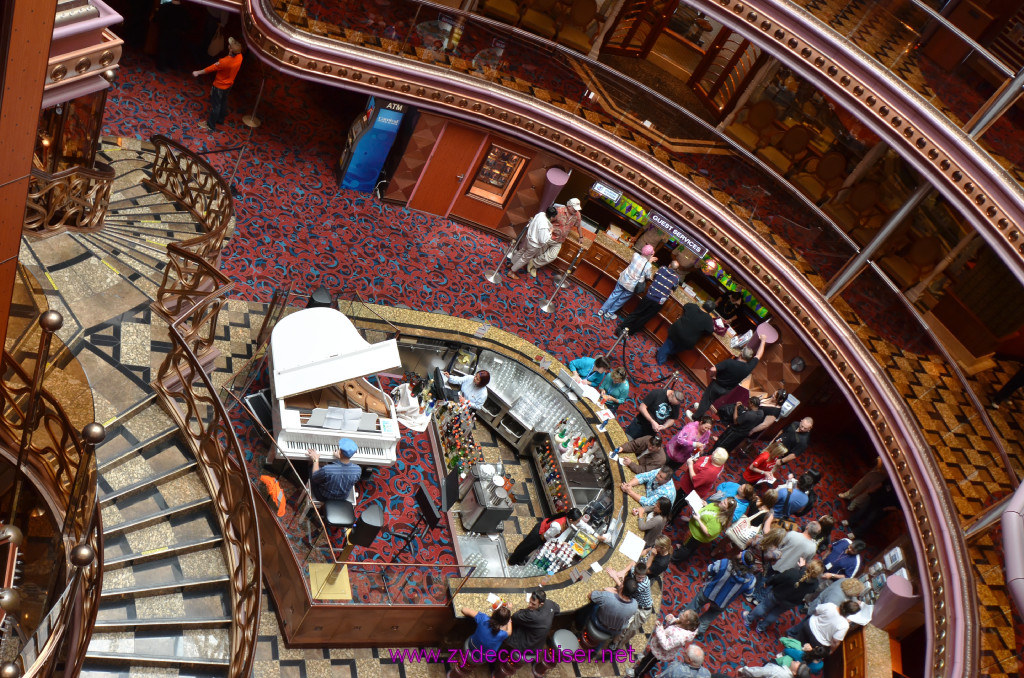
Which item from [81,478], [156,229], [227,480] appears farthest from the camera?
[156,229]

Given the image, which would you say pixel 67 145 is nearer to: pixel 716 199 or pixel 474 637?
Result: pixel 474 637

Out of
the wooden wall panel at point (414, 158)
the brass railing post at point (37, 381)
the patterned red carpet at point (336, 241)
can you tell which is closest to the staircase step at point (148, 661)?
the brass railing post at point (37, 381)

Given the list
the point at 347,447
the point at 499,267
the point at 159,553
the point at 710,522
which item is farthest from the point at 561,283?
the point at 159,553

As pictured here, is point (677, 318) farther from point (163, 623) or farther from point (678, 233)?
point (163, 623)

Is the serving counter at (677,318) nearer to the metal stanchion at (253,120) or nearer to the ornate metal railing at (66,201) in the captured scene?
the metal stanchion at (253,120)

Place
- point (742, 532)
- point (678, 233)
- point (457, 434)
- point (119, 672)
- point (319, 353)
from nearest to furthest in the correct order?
point (119, 672) < point (319, 353) < point (742, 532) < point (457, 434) < point (678, 233)

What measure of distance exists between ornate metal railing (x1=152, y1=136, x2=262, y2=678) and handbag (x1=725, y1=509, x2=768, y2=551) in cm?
686

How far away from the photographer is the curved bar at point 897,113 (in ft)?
35.5

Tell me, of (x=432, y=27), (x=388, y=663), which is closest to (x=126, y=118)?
(x=432, y=27)

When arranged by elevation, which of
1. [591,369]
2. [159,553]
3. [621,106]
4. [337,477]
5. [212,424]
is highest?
[621,106]

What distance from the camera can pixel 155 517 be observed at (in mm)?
7371

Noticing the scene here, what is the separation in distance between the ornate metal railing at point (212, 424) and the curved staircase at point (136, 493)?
0.12 metres

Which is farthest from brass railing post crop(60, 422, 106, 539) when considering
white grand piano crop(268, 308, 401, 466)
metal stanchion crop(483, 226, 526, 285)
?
metal stanchion crop(483, 226, 526, 285)

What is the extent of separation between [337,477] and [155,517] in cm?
294
